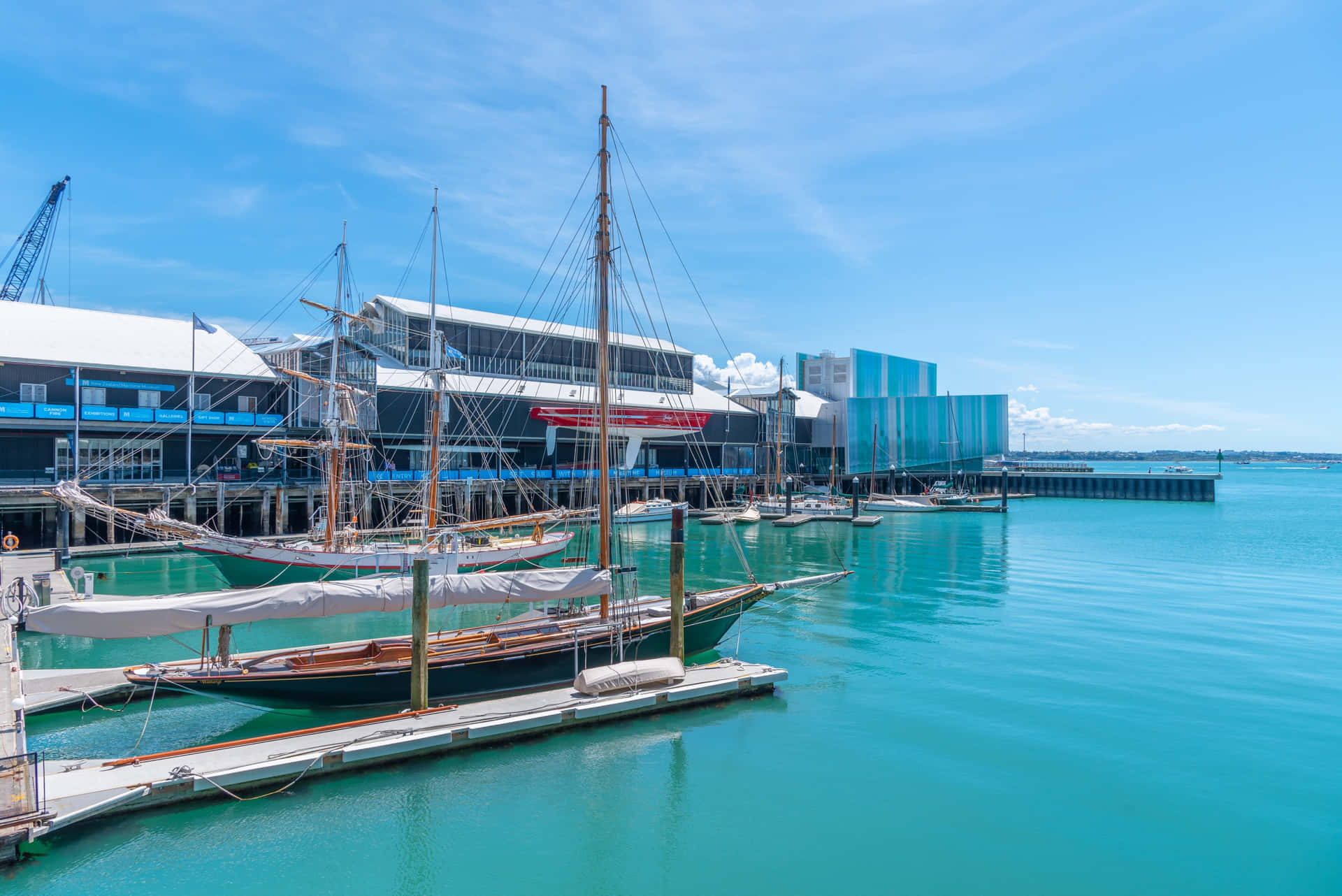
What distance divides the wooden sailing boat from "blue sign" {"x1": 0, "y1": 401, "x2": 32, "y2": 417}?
124ft

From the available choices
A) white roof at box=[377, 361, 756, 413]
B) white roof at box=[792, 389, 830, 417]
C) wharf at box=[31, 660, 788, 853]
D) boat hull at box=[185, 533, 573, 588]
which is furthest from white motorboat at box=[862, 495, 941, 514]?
wharf at box=[31, 660, 788, 853]

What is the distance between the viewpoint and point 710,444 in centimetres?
8150

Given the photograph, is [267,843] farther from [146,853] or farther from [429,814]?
[429,814]

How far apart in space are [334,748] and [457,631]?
5.94m

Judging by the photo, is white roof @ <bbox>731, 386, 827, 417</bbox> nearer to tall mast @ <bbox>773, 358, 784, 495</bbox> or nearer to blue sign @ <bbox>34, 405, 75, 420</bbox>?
tall mast @ <bbox>773, 358, 784, 495</bbox>

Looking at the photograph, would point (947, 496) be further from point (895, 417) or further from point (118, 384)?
point (118, 384)

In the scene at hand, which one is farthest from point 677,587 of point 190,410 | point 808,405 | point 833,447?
point 808,405

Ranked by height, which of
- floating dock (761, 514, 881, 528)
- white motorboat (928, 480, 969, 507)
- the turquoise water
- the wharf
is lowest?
the turquoise water

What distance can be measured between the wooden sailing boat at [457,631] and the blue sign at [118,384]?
4048 centimetres

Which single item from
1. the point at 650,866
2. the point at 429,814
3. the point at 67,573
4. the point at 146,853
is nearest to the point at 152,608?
the point at 146,853

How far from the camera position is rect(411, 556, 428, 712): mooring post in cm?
1667

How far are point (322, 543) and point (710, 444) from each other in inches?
1906

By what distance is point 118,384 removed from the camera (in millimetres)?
49094

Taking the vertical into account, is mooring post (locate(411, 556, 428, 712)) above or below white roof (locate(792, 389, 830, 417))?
below
